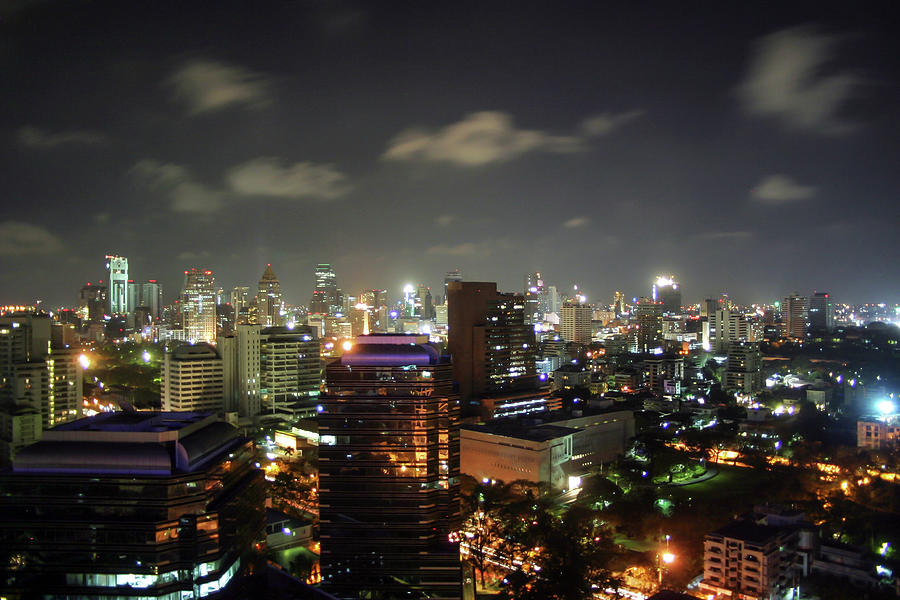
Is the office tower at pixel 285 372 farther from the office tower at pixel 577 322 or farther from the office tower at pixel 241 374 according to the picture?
the office tower at pixel 577 322

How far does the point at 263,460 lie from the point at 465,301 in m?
9.62

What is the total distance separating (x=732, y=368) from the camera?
3381cm

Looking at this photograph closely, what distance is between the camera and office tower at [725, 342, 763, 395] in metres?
32.1

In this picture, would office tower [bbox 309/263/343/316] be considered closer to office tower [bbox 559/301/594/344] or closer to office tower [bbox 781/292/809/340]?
office tower [bbox 559/301/594/344]

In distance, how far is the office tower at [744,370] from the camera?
32.1 m

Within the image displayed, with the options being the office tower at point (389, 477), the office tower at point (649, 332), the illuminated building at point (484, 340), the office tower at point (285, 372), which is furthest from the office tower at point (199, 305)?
the office tower at point (389, 477)

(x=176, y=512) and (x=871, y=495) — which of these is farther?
(x=871, y=495)

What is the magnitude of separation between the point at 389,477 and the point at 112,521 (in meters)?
4.45

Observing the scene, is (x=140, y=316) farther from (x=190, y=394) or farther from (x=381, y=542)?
(x=381, y=542)

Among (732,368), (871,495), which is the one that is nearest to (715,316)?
(732,368)

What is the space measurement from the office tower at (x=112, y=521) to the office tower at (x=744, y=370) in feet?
97.3

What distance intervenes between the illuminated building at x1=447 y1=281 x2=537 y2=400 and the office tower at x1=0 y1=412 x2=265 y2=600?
16817 millimetres

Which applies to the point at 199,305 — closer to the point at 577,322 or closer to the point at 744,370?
the point at 577,322

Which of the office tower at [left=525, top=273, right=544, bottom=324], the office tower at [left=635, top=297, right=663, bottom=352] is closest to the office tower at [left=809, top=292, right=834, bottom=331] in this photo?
the office tower at [left=635, top=297, right=663, bottom=352]
